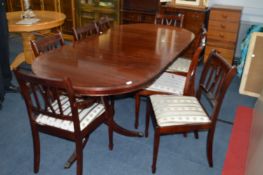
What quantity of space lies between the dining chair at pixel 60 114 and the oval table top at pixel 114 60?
0.12m

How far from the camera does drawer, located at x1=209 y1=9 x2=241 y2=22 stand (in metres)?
3.52

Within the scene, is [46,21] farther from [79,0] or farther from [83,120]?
[83,120]

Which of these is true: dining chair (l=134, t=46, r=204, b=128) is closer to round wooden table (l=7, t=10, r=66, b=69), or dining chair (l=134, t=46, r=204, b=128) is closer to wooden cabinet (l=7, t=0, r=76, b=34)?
round wooden table (l=7, t=10, r=66, b=69)

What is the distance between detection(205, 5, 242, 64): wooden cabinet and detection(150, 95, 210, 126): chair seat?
187 cm

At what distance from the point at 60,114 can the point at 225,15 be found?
2.75m

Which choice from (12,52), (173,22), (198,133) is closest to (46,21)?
(12,52)

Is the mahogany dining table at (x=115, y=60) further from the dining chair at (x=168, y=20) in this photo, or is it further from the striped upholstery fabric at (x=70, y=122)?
the dining chair at (x=168, y=20)

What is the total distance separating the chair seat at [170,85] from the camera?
7.29 ft

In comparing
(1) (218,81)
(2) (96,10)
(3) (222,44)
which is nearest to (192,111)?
(1) (218,81)

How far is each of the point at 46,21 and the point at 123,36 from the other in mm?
1320

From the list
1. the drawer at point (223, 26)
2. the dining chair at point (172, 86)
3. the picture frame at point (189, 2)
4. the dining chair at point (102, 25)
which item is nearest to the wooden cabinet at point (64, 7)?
the picture frame at point (189, 2)

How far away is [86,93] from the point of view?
155 centimetres

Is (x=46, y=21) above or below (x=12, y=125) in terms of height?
above

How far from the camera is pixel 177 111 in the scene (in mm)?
1902
